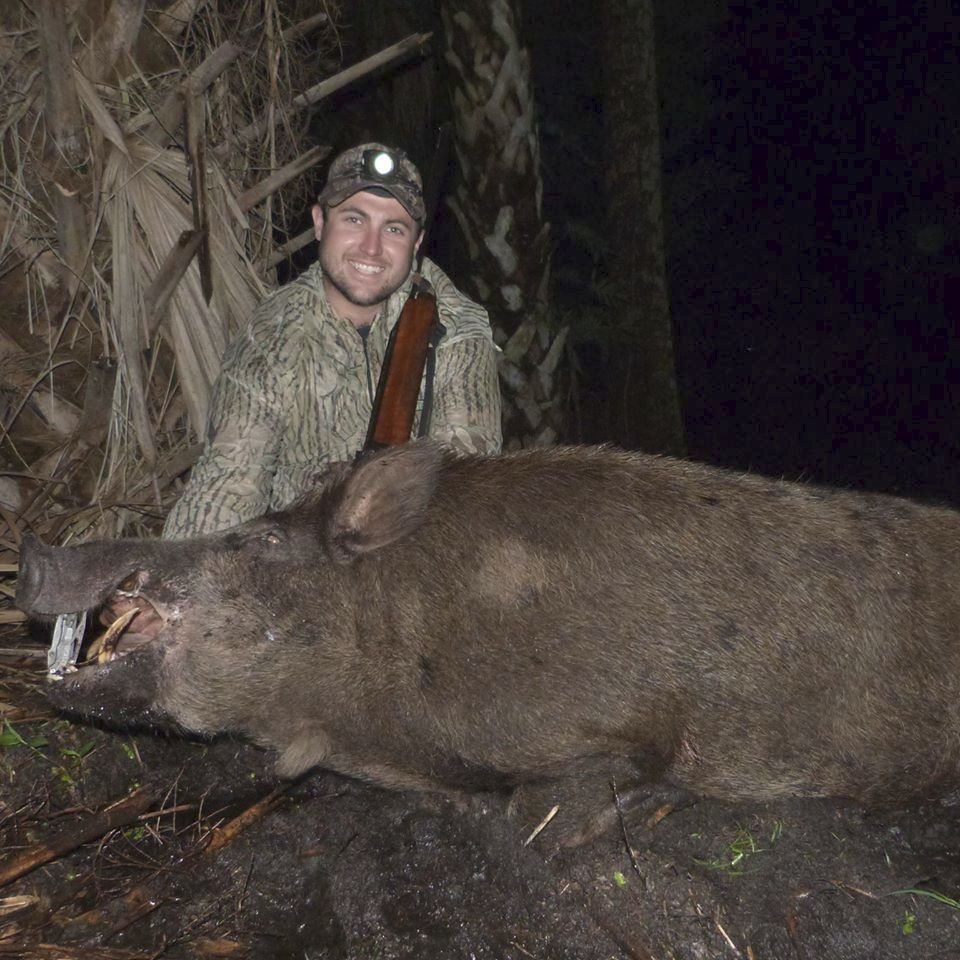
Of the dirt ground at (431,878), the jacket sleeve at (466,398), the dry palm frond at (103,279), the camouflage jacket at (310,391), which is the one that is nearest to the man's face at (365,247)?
the camouflage jacket at (310,391)

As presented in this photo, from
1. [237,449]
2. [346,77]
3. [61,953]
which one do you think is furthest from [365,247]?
[61,953]

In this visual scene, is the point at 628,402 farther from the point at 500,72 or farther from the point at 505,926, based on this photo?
the point at 505,926

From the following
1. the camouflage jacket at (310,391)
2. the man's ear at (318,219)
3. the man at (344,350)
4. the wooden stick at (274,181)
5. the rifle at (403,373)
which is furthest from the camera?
the wooden stick at (274,181)

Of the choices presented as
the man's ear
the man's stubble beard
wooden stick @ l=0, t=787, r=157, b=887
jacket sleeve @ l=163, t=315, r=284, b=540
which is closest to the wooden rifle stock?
the man's stubble beard

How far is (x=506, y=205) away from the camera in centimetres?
757

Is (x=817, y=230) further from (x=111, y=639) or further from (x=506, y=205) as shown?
(x=111, y=639)

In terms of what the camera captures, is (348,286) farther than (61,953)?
Yes

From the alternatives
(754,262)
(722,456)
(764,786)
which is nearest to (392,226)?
(764,786)

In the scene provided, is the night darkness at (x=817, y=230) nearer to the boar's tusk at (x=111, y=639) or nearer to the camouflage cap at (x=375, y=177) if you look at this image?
the camouflage cap at (x=375, y=177)

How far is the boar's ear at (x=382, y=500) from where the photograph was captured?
393cm

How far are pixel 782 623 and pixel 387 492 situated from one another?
138 cm

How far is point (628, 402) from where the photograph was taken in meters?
9.95

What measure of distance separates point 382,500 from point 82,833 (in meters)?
1.45

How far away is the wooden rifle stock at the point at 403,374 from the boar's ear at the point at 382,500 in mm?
619
